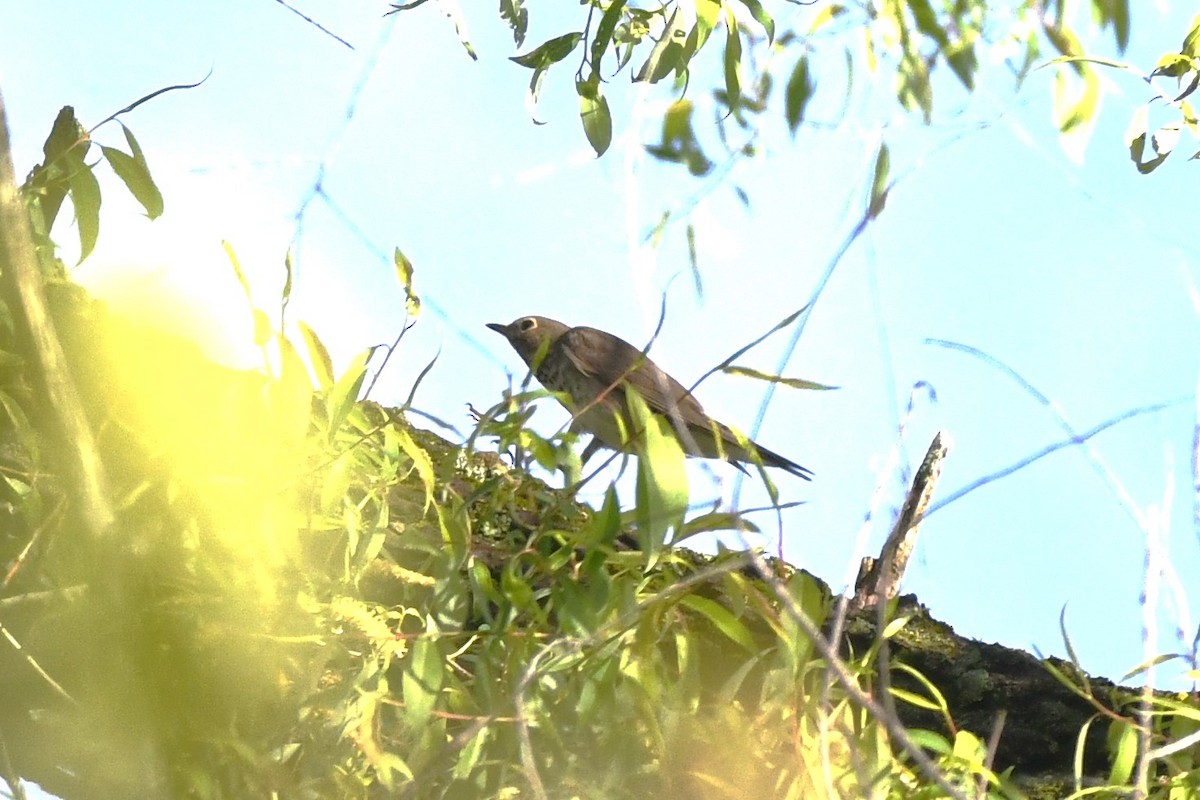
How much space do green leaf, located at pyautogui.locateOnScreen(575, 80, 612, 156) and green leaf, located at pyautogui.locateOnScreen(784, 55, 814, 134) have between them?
28 centimetres

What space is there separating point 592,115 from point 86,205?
2.39 ft

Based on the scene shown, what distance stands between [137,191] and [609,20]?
687mm

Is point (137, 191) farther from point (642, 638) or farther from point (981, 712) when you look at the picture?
point (981, 712)

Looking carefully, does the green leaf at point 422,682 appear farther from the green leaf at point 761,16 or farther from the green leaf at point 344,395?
the green leaf at point 761,16

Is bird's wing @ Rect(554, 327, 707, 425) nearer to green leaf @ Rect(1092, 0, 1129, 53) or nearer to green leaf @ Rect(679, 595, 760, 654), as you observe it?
green leaf @ Rect(1092, 0, 1129, 53)

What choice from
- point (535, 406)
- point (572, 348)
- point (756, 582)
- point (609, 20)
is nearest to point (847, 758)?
point (756, 582)

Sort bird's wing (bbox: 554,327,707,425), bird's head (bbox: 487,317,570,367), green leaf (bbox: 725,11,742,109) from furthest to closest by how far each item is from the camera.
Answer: bird's head (bbox: 487,317,570,367) → bird's wing (bbox: 554,327,707,425) → green leaf (bbox: 725,11,742,109)

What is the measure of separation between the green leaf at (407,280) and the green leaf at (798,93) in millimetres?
681

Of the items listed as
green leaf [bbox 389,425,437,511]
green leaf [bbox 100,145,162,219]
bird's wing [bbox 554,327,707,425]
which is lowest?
green leaf [bbox 389,425,437,511]

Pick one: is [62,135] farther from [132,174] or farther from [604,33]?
[604,33]

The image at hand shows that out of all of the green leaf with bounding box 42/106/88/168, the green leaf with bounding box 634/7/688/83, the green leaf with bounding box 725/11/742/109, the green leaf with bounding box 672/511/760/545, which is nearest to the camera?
the green leaf with bounding box 672/511/760/545

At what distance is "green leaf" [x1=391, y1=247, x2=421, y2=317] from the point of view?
1.40 metres

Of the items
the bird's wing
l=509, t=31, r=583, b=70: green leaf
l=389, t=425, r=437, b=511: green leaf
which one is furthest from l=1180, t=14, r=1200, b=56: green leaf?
the bird's wing

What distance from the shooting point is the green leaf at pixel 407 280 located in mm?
1396
